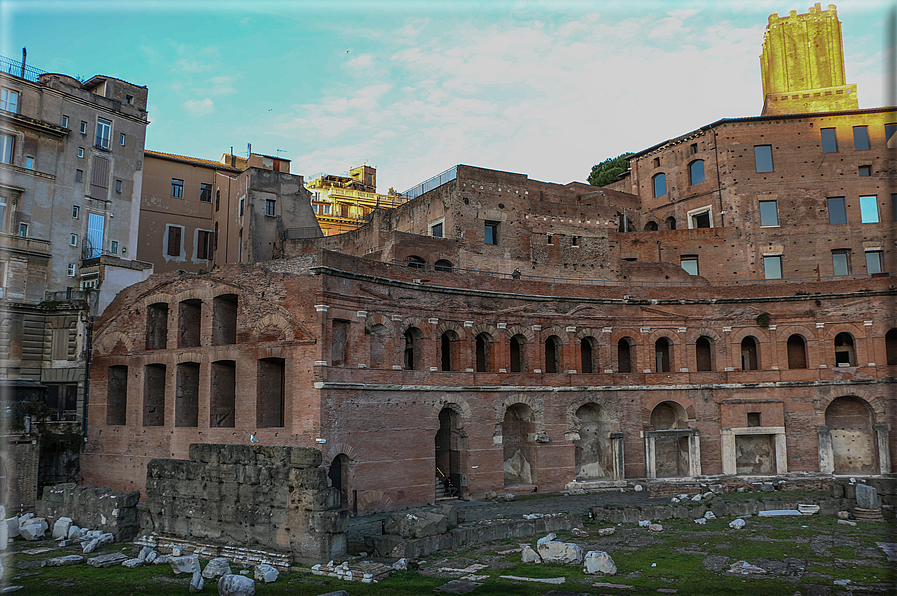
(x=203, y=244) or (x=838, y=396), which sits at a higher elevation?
(x=203, y=244)

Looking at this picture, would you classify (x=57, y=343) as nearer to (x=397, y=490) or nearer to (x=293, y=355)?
(x=293, y=355)

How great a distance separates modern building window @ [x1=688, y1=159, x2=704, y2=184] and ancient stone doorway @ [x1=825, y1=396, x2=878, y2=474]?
15.4 meters

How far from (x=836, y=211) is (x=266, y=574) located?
37.0m

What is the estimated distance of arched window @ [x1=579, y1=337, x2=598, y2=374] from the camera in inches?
1246

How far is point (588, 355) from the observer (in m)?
32.6

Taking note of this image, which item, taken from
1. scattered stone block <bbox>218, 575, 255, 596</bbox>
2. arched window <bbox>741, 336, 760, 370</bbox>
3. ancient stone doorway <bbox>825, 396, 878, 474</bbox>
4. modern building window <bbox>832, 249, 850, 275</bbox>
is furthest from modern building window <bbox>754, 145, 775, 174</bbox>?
scattered stone block <bbox>218, 575, 255, 596</bbox>

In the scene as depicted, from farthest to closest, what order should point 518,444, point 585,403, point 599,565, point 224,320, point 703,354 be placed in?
point 703,354 → point 585,403 → point 518,444 → point 224,320 → point 599,565

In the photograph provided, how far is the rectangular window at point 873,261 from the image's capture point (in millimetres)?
38031

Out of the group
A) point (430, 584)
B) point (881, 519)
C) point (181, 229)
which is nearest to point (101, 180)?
point (181, 229)

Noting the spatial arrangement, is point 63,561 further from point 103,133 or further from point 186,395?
point 103,133

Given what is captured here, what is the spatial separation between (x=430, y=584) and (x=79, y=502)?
1210 cm

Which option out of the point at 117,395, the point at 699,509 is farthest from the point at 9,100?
the point at 699,509

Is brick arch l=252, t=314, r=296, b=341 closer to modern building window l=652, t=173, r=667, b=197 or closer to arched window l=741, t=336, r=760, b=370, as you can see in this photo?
arched window l=741, t=336, r=760, b=370

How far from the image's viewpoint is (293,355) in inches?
928
